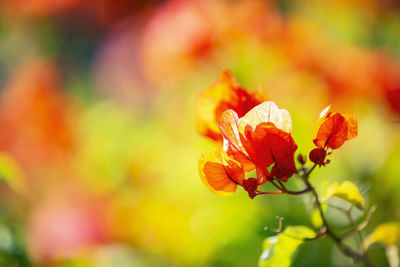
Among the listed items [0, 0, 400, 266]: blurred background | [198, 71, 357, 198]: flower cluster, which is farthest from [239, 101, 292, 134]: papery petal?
Result: [0, 0, 400, 266]: blurred background

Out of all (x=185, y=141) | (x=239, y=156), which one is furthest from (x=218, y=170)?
(x=185, y=141)

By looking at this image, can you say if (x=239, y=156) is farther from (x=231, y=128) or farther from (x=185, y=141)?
(x=185, y=141)

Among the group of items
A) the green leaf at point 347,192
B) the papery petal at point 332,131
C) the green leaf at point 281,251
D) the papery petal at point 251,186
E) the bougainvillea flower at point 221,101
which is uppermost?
→ the bougainvillea flower at point 221,101

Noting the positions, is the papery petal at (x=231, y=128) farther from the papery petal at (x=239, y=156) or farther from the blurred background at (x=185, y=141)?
the blurred background at (x=185, y=141)

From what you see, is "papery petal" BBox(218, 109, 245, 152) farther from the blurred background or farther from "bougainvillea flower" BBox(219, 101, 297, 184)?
the blurred background

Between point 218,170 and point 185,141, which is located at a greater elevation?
point 185,141

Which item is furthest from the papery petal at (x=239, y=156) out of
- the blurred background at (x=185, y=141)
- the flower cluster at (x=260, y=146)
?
the blurred background at (x=185, y=141)
